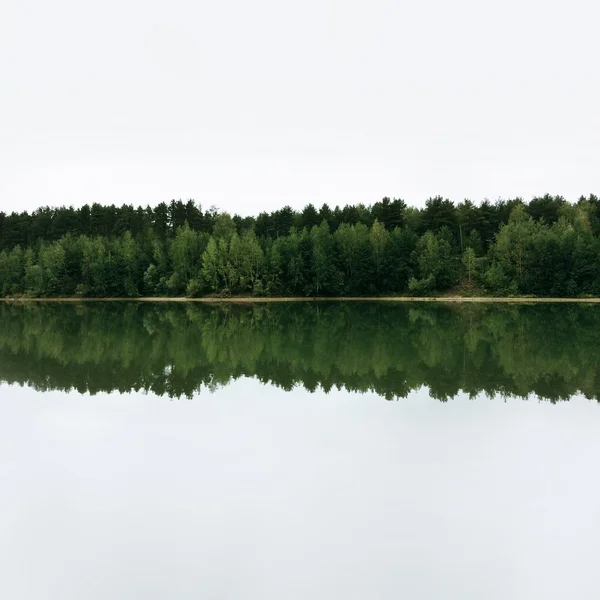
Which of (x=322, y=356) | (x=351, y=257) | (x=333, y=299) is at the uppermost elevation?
(x=351, y=257)

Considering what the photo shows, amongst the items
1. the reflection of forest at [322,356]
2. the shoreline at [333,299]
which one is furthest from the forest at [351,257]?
the reflection of forest at [322,356]

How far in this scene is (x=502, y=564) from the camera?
293 inches

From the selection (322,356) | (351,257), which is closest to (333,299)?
(351,257)

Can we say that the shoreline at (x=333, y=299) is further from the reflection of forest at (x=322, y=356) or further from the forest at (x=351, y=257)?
the reflection of forest at (x=322, y=356)

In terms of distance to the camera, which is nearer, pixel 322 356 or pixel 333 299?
pixel 322 356

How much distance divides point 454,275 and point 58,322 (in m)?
48.6

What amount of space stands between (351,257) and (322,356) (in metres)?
52.9

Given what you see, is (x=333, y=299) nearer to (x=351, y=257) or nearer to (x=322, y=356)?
(x=351, y=257)

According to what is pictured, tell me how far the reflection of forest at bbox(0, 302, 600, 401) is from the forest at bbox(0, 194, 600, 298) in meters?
30.7

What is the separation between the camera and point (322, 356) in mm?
24516

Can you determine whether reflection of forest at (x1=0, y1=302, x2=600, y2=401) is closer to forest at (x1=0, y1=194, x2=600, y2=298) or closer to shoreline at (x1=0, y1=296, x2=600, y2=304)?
shoreline at (x1=0, y1=296, x2=600, y2=304)

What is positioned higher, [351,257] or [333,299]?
[351,257]

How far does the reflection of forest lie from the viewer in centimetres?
1852

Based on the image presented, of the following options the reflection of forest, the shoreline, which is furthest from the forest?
the reflection of forest
